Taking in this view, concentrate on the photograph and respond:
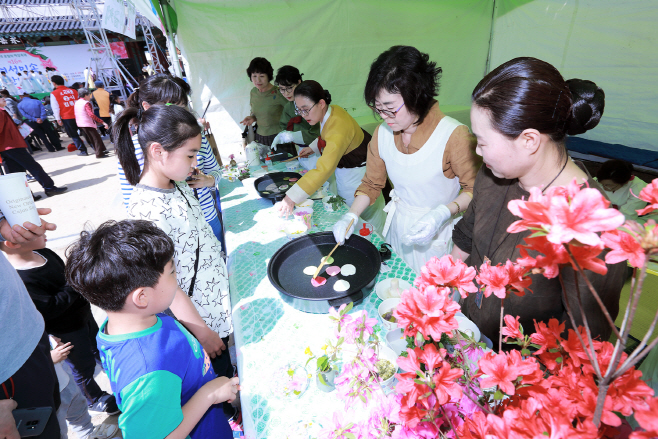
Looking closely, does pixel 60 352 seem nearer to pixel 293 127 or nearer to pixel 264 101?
pixel 293 127

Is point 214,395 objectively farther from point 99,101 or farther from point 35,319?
point 99,101

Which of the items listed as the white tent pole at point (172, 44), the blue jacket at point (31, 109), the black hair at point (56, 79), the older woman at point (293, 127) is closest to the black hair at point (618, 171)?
the older woman at point (293, 127)

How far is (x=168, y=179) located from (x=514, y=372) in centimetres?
157

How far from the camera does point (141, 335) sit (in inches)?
38.9

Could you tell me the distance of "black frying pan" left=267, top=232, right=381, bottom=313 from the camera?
1.29 metres

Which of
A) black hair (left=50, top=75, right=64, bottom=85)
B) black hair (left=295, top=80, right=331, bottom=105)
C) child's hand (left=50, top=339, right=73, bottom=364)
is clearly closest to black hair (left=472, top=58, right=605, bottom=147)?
black hair (left=295, top=80, right=331, bottom=105)

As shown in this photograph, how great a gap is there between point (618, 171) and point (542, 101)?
→ 291 centimetres

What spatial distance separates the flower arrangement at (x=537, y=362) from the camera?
34cm

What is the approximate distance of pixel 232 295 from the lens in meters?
1.55

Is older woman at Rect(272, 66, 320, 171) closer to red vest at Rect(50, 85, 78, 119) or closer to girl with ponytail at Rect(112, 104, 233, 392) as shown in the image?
girl with ponytail at Rect(112, 104, 233, 392)

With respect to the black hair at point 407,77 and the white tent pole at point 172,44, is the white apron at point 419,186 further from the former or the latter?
the white tent pole at point 172,44

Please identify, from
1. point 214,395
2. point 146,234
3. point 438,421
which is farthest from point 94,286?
point 438,421

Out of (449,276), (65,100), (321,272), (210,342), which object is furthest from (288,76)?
(65,100)

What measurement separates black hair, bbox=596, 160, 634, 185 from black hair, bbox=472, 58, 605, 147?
2727mm
